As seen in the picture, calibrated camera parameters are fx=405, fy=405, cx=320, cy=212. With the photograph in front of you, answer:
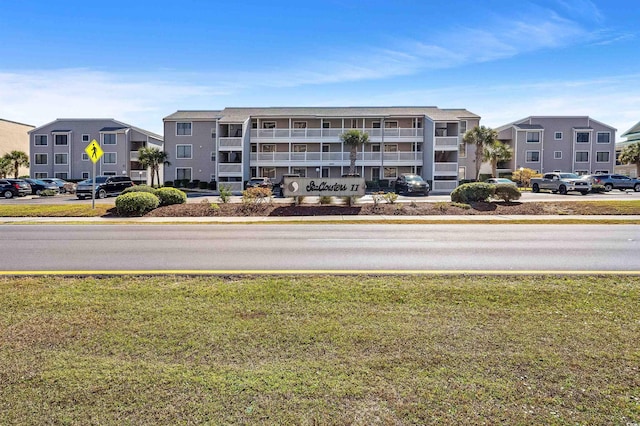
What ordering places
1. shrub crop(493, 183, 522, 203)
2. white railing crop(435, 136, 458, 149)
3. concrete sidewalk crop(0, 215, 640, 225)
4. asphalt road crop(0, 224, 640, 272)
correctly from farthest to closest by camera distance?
white railing crop(435, 136, 458, 149)
shrub crop(493, 183, 522, 203)
concrete sidewalk crop(0, 215, 640, 225)
asphalt road crop(0, 224, 640, 272)

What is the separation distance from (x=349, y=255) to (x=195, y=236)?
598cm

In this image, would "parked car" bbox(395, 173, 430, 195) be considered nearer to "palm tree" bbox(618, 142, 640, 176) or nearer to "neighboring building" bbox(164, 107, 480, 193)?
"neighboring building" bbox(164, 107, 480, 193)

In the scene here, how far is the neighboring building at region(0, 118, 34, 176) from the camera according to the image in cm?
6438

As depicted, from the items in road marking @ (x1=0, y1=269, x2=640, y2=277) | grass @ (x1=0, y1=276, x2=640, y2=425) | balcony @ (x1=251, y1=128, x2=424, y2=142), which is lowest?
grass @ (x1=0, y1=276, x2=640, y2=425)

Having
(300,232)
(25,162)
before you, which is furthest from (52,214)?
(25,162)

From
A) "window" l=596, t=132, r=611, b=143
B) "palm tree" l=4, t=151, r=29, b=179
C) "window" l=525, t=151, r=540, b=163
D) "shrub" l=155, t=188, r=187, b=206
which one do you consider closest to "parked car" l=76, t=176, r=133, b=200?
"shrub" l=155, t=188, r=187, b=206

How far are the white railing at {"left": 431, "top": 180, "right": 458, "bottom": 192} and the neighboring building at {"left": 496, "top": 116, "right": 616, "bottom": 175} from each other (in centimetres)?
1690

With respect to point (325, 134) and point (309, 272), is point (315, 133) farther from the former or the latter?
point (309, 272)

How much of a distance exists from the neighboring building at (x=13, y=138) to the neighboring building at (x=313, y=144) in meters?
35.6

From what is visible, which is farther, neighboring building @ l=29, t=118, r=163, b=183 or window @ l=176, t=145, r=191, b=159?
neighboring building @ l=29, t=118, r=163, b=183

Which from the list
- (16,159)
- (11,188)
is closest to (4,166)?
(16,159)

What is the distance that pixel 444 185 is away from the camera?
4147 cm

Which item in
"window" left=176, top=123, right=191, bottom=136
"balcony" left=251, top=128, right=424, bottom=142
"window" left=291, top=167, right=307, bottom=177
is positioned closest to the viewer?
"balcony" left=251, top=128, right=424, bottom=142

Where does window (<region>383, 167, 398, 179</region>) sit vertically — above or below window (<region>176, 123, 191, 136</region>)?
below
